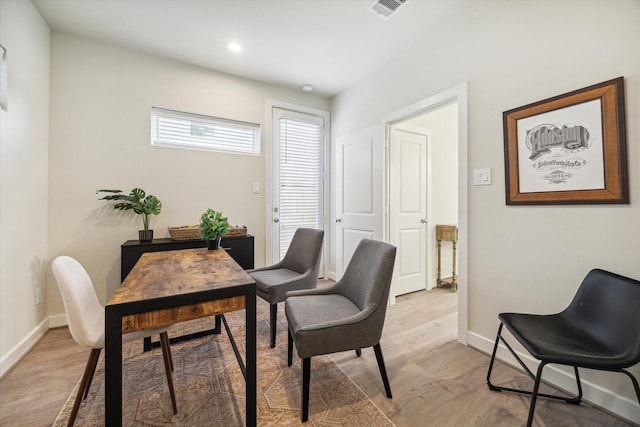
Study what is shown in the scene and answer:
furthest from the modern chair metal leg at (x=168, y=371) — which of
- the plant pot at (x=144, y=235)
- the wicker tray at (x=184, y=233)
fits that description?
the plant pot at (x=144, y=235)

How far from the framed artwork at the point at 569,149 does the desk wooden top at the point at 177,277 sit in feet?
6.25

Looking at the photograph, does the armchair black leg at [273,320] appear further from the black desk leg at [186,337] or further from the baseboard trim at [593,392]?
the baseboard trim at [593,392]

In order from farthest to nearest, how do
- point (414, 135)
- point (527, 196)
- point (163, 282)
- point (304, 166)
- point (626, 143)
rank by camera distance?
point (304, 166) → point (414, 135) → point (527, 196) → point (626, 143) → point (163, 282)

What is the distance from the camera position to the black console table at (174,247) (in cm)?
234

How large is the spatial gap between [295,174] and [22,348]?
3.00 metres

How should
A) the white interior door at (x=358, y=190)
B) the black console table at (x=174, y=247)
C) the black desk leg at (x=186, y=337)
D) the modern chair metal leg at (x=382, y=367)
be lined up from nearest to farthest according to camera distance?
the modern chair metal leg at (x=382, y=367), the black desk leg at (x=186, y=337), the black console table at (x=174, y=247), the white interior door at (x=358, y=190)

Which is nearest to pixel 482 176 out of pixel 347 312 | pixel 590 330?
pixel 590 330

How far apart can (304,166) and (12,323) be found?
3111 mm

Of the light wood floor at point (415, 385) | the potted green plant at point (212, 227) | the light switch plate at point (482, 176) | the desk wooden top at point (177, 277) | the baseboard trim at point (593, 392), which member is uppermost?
the light switch plate at point (482, 176)

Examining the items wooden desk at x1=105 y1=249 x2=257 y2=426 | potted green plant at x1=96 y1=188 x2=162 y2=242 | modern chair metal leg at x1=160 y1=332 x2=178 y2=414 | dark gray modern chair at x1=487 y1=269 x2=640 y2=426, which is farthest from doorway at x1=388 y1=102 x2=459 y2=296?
potted green plant at x1=96 y1=188 x2=162 y2=242

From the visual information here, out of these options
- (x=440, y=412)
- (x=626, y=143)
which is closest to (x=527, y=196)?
(x=626, y=143)

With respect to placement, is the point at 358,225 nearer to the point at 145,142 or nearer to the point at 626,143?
the point at 626,143

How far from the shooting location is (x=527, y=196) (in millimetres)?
1735

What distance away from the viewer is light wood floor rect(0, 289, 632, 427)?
137cm
